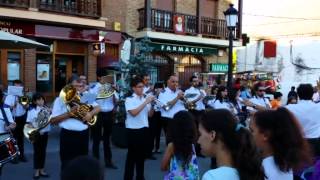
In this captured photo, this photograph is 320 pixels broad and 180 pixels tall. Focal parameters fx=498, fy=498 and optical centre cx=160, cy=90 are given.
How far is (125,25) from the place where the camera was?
20812mm

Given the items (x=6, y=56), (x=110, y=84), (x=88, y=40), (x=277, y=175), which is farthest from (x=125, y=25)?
(x=277, y=175)

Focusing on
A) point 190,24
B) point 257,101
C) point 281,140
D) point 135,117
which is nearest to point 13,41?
point 135,117

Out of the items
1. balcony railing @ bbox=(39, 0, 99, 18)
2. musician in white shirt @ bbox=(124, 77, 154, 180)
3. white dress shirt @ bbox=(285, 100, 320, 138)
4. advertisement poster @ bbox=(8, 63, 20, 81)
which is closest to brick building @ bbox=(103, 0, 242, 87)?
balcony railing @ bbox=(39, 0, 99, 18)

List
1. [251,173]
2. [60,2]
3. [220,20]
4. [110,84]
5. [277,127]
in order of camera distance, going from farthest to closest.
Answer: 1. [220,20]
2. [60,2]
3. [110,84]
4. [277,127]
5. [251,173]

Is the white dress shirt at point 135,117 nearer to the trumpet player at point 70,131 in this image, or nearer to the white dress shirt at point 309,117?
the trumpet player at point 70,131

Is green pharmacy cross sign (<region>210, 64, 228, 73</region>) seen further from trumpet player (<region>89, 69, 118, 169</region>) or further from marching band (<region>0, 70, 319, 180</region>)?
trumpet player (<region>89, 69, 118, 169</region>)

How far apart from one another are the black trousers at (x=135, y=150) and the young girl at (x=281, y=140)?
426 centimetres

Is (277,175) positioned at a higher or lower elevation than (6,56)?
lower

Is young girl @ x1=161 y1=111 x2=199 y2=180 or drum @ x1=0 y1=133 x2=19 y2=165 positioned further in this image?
drum @ x1=0 y1=133 x2=19 y2=165

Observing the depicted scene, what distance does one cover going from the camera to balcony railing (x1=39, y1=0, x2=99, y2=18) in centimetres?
1742

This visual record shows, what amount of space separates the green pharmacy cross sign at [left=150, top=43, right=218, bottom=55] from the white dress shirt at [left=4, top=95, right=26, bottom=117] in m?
11.1

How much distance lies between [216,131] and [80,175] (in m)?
0.99

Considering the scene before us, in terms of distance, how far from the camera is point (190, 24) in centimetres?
2362

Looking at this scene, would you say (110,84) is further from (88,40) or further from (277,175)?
(88,40)
